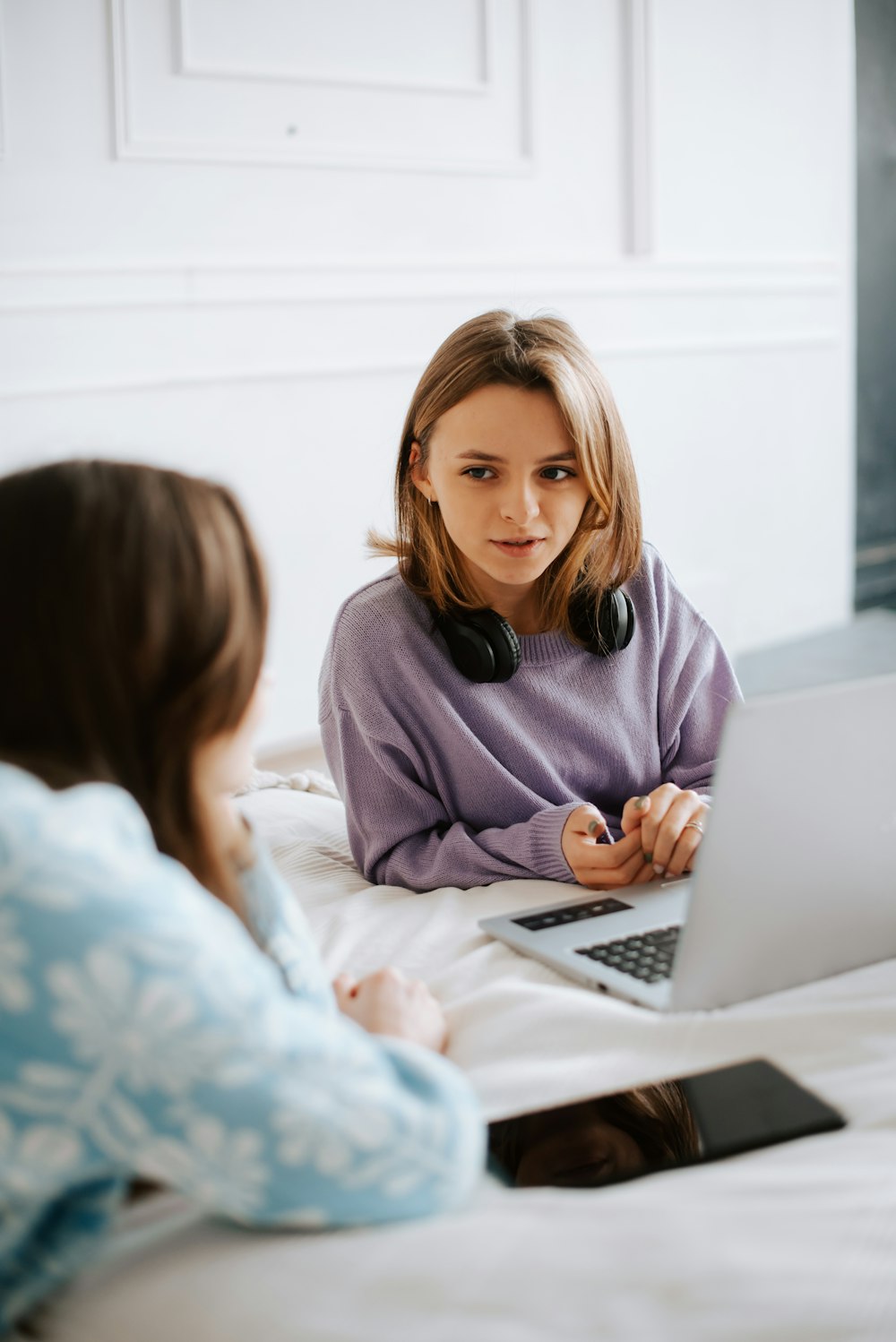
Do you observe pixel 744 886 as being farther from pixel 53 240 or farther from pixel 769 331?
pixel 769 331

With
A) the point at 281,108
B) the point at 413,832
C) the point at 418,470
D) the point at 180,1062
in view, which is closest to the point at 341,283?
the point at 281,108

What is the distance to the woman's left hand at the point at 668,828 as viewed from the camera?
3.57 ft

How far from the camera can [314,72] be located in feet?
8.34

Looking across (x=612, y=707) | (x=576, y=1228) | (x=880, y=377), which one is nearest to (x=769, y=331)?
(x=880, y=377)

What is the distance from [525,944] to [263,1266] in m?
0.41

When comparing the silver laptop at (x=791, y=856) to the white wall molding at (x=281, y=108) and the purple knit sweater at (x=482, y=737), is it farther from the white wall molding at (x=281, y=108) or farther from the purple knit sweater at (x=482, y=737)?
the white wall molding at (x=281, y=108)

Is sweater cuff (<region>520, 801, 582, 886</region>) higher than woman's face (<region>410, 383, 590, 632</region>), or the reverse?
woman's face (<region>410, 383, 590, 632</region>)

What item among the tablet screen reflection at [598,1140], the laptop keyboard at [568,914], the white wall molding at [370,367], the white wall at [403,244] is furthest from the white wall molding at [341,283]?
the tablet screen reflection at [598,1140]

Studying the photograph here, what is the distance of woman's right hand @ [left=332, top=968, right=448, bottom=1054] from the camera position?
830 millimetres

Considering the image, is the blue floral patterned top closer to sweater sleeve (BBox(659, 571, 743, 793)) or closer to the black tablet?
the black tablet

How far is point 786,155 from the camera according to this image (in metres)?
3.58

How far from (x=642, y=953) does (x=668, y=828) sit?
157 mm

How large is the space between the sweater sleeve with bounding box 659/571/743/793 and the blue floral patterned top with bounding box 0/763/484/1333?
783mm

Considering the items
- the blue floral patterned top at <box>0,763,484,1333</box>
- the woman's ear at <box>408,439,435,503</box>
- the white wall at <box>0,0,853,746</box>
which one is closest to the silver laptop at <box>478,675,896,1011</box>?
the blue floral patterned top at <box>0,763,484,1333</box>
